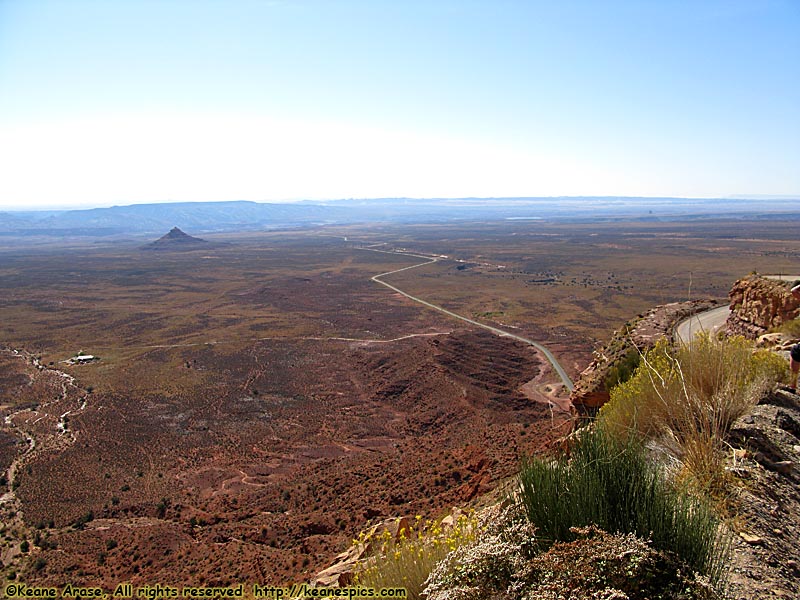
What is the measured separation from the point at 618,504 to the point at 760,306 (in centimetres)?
1613

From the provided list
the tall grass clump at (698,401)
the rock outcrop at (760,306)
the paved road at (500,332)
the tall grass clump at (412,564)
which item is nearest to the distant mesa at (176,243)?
the paved road at (500,332)

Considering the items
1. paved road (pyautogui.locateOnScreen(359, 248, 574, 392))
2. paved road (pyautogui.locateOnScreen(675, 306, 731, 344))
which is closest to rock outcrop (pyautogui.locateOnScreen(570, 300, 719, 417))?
paved road (pyautogui.locateOnScreen(675, 306, 731, 344))

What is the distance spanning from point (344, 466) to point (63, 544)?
9.59m

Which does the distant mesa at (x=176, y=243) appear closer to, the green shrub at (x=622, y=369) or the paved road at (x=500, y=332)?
the paved road at (x=500, y=332)

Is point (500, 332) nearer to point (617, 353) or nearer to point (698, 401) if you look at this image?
point (617, 353)

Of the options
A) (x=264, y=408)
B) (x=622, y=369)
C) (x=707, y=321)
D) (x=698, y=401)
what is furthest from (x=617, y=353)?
(x=264, y=408)

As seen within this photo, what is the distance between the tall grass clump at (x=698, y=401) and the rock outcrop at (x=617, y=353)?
14.7 feet

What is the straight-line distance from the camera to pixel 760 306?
15977 millimetres

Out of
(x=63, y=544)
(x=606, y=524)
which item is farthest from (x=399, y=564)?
(x=63, y=544)

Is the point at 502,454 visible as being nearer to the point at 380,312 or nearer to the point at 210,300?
the point at 380,312

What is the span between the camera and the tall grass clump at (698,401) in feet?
15.5

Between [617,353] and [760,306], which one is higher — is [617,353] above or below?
below

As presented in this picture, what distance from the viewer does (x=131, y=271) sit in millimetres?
99312

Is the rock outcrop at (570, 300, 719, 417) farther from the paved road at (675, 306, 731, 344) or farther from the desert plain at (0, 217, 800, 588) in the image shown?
the desert plain at (0, 217, 800, 588)
